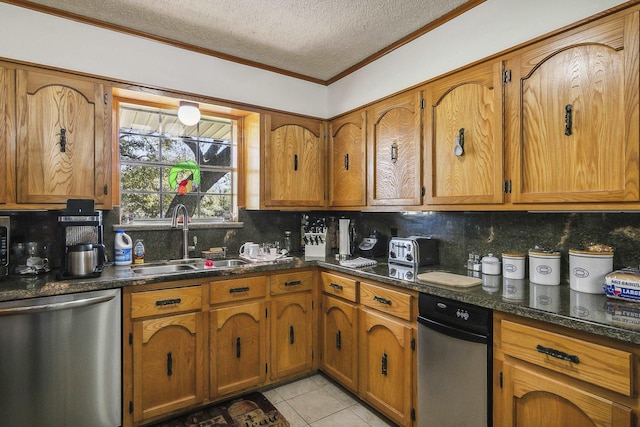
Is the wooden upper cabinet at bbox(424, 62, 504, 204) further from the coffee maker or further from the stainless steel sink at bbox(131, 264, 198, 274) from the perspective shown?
→ the coffee maker

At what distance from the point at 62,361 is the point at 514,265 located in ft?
8.29

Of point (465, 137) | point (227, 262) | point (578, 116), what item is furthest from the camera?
point (227, 262)

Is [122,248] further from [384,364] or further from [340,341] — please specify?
[384,364]

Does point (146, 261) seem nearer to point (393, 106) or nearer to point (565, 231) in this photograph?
point (393, 106)

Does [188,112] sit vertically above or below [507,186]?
above

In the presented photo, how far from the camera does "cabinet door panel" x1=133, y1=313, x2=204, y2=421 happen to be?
200 cm

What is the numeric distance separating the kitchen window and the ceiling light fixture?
0.29 meters

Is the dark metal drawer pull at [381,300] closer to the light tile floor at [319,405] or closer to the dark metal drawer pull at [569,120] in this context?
the light tile floor at [319,405]

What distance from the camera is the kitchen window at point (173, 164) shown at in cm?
262

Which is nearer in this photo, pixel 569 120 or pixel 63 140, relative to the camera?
pixel 569 120

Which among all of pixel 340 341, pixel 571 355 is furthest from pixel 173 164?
pixel 571 355

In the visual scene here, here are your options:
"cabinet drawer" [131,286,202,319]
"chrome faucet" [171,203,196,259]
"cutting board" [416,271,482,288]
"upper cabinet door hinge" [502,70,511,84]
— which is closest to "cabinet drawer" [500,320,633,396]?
"cutting board" [416,271,482,288]

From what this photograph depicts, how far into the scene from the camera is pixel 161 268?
2.48m

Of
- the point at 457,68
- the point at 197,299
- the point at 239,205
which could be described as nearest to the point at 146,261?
the point at 197,299
